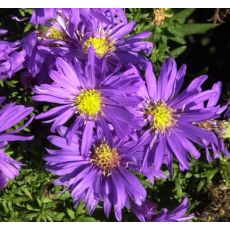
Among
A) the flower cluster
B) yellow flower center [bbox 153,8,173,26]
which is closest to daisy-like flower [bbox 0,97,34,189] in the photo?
the flower cluster

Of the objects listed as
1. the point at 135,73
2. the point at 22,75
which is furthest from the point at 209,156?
the point at 22,75

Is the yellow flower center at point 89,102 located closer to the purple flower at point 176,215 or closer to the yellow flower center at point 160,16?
the purple flower at point 176,215

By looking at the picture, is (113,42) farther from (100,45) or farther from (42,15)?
(42,15)

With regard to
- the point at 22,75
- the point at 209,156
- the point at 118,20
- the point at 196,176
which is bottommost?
the point at 196,176

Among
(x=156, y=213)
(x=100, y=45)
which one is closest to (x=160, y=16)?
(x=100, y=45)

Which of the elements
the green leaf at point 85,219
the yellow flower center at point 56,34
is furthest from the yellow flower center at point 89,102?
the green leaf at point 85,219

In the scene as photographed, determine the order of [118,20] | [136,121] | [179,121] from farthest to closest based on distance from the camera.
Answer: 1. [118,20]
2. [179,121]
3. [136,121]

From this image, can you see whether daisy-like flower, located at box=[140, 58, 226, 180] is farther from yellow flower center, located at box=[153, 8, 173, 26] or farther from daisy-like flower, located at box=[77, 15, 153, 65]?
yellow flower center, located at box=[153, 8, 173, 26]
